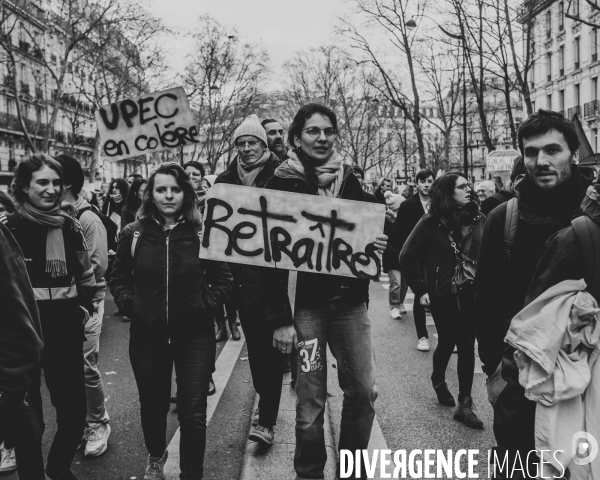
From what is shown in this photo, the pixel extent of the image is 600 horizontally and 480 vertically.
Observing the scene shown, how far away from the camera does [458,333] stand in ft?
16.1

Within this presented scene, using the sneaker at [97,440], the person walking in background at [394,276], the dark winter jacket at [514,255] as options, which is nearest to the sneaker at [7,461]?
the sneaker at [97,440]

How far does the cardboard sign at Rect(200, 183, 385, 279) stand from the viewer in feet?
11.0

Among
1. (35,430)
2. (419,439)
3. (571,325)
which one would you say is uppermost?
(571,325)

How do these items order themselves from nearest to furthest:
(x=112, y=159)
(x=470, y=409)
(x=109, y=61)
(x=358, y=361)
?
(x=358, y=361)
(x=470, y=409)
(x=112, y=159)
(x=109, y=61)

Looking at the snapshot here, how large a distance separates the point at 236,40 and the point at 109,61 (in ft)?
18.8

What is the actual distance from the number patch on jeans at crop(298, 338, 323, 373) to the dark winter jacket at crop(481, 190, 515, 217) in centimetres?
226

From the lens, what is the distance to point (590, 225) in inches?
91.0

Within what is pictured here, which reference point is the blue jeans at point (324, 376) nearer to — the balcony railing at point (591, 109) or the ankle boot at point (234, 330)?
the ankle boot at point (234, 330)

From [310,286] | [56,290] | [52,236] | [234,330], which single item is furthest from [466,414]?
[234,330]

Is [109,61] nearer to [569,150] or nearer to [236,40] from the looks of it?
[236,40]

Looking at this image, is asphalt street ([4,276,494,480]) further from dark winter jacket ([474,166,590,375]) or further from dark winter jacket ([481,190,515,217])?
dark winter jacket ([481,190,515,217])

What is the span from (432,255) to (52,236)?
9.48 ft

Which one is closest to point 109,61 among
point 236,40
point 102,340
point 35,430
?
point 236,40

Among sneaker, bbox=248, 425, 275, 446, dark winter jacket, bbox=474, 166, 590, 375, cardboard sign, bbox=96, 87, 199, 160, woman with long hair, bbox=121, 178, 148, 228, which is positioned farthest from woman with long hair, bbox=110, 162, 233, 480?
woman with long hair, bbox=121, 178, 148, 228
